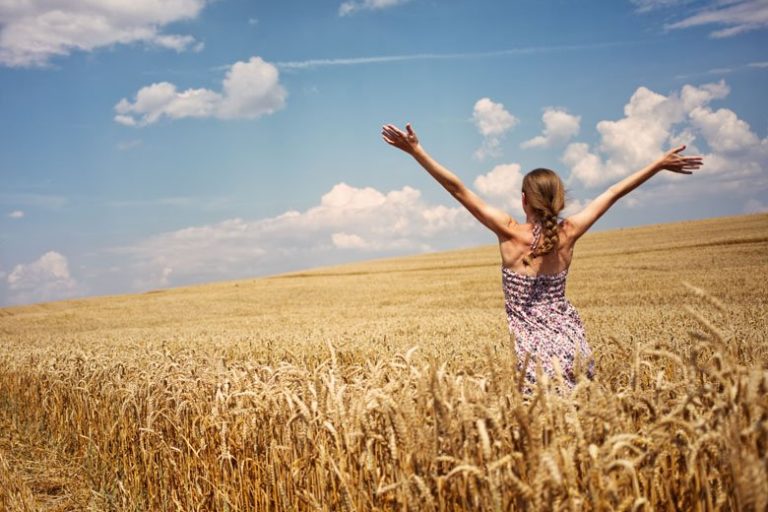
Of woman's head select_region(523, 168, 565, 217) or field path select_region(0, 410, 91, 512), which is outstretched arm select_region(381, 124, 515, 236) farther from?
field path select_region(0, 410, 91, 512)

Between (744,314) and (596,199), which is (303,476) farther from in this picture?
(744,314)

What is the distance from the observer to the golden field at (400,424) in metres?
2.04

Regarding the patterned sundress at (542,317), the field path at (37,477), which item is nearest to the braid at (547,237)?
the patterned sundress at (542,317)

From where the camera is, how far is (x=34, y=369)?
9.10 metres

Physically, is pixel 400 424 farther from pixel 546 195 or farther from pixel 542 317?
pixel 542 317

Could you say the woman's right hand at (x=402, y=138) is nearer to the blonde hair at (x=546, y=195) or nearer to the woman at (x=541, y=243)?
the woman at (x=541, y=243)

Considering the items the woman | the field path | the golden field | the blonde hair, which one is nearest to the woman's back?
the woman

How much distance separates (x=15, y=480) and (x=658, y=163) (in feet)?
21.1

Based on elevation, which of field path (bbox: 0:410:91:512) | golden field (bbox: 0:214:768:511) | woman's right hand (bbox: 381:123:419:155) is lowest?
field path (bbox: 0:410:91:512)

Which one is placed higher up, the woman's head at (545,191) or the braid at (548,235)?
the woman's head at (545,191)

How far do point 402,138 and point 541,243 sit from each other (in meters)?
1.21

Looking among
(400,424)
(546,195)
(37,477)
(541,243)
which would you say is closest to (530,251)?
(541,243)

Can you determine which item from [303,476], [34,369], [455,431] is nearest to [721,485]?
[455,431]

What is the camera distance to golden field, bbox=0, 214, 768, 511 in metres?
2.04
